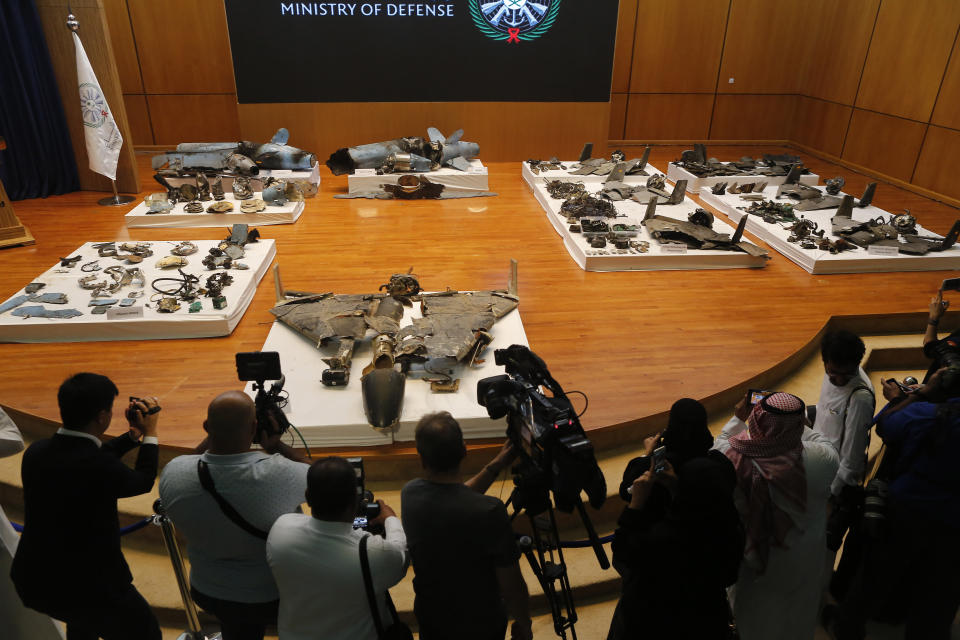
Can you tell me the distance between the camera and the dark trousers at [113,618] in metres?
2.44

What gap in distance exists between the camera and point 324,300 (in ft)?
17.1

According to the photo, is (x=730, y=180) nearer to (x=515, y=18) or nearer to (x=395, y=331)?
(x=515, y=18)

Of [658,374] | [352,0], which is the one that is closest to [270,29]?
[352,0]

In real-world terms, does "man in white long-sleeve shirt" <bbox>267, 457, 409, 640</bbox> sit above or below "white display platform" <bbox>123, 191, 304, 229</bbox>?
above

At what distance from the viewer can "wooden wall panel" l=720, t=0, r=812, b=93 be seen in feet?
38.1

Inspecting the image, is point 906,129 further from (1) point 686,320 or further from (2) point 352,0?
(2) point 352,0

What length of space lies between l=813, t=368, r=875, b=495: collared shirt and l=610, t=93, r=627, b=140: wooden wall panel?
1002cm

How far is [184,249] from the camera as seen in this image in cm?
638

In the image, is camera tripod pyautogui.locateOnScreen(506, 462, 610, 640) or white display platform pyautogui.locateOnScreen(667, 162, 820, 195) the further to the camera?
white display platform pyautogui.locateOnScreen(667, 162, 820, 195)

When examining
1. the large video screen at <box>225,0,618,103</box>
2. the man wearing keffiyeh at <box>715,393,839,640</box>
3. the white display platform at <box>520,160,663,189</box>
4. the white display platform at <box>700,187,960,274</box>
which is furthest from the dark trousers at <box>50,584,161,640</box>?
the large video screen at <box>225,0,618,103</box>

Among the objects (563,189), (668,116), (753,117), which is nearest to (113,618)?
(563,189)

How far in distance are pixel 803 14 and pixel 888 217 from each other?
5.66m

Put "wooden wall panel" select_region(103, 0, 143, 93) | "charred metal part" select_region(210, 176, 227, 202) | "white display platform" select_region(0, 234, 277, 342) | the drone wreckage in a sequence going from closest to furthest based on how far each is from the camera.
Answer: the drone wreckage, "white display platform" select_region(0, 234, 277, 342), "charred metal part" select_region(210, 176, 227, 202), "wooden wall panel" select_region(103, 0, 143, 93)

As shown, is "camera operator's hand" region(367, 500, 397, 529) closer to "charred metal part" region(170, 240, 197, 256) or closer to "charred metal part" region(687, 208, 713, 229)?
"charred metal part" region(170, 240, 197, 256)
